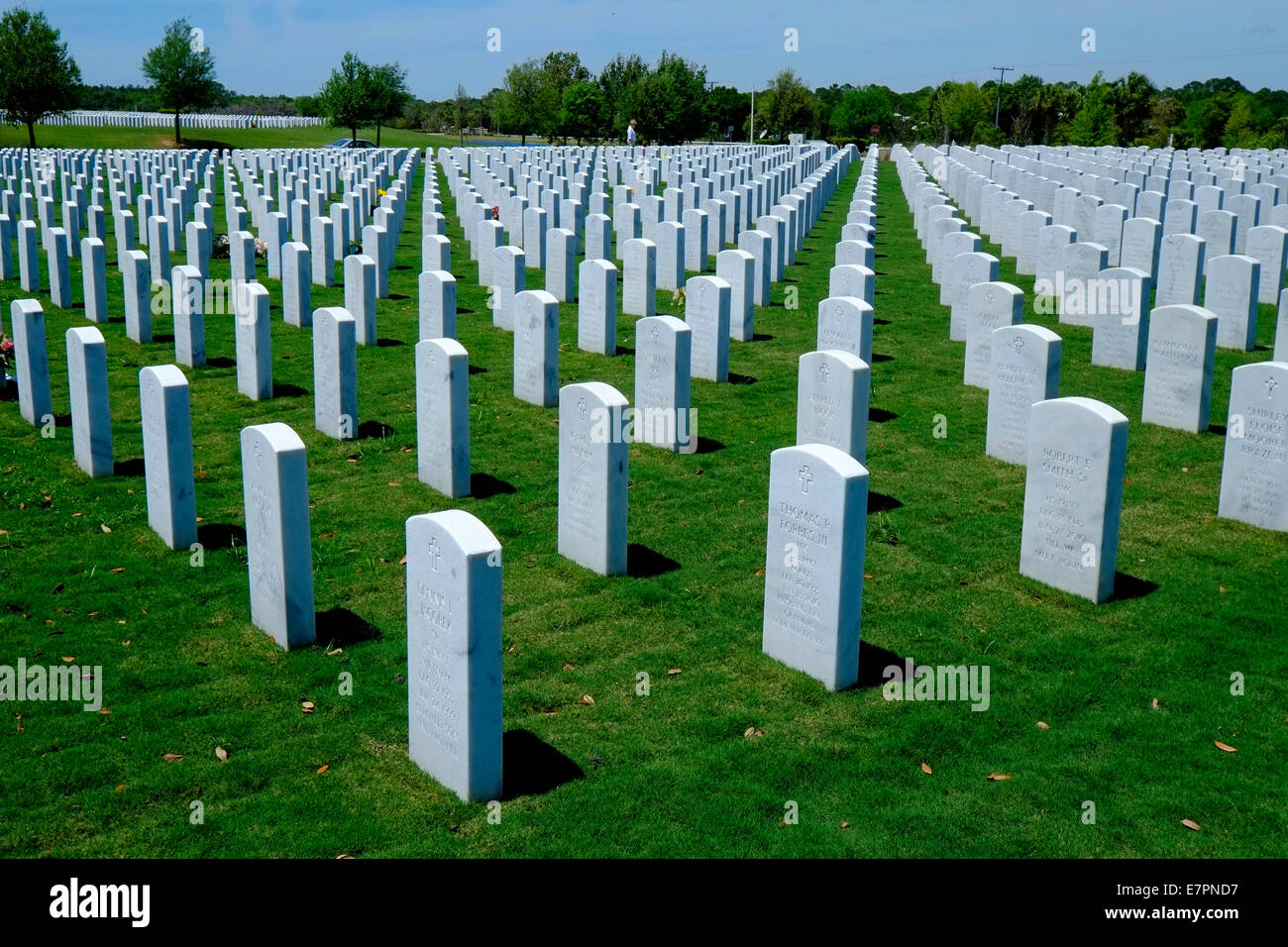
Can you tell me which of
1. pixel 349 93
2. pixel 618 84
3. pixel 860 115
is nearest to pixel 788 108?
pixel 860 115

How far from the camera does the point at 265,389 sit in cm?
1293

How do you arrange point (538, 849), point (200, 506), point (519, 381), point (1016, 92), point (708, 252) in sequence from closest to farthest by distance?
point (538, 849), point (200, 506), point (519, 381), point (708, 252), point (1016, 92)

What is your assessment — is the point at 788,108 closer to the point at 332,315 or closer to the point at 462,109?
the point at 462,109

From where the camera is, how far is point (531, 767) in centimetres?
599

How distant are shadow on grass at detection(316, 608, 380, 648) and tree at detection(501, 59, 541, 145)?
2324 inches

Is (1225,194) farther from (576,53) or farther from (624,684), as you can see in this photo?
(576,53)

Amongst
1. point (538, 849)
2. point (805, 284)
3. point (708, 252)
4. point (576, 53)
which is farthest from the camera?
point (576, 53)

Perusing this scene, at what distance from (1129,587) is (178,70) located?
201 ft

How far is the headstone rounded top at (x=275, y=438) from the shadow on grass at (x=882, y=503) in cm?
478
